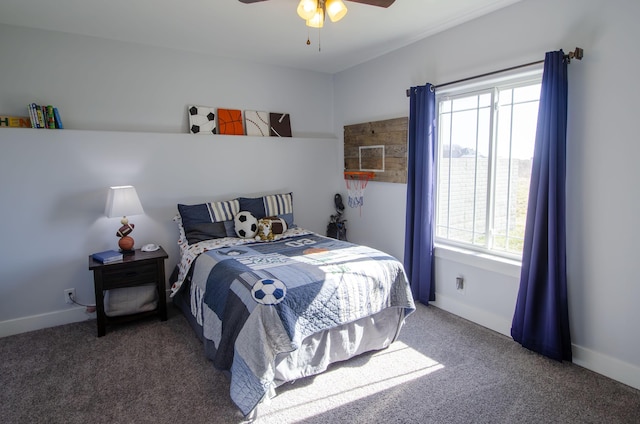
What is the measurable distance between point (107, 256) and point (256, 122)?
6.53ft

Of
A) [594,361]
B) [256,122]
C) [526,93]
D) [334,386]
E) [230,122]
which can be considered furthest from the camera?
[256,122]

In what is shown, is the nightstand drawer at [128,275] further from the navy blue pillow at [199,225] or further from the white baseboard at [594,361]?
the white baseboard at [594,361]

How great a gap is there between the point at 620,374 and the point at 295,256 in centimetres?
222

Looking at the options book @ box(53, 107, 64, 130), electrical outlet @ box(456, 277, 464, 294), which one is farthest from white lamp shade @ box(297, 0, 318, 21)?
electrical outlet @ box(456, 277, 464, 294)

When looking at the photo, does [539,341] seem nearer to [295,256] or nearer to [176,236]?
[295,256]

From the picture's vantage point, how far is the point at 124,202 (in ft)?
10.0

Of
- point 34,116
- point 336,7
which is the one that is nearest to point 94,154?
point 34,116

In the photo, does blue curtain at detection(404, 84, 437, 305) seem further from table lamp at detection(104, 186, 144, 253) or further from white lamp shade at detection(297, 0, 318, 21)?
table lamp at detection(104, 186, 144, 253)

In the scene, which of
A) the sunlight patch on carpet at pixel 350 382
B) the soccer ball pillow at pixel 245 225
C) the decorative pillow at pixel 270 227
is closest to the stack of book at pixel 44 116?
the soccer ball pillow at pixel 245 225

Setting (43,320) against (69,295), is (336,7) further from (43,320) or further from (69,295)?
(43,320)

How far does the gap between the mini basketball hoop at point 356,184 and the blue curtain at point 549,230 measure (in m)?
1.85

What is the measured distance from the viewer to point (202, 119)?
3.71 metres

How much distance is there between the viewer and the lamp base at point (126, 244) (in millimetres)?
3156

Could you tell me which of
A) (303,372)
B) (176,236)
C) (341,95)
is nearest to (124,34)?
(176,236)
